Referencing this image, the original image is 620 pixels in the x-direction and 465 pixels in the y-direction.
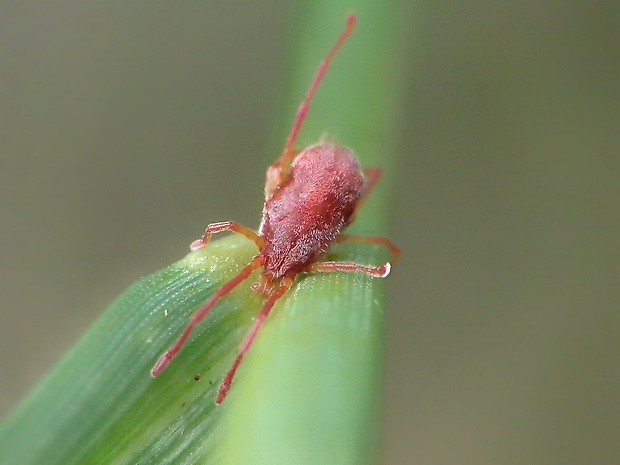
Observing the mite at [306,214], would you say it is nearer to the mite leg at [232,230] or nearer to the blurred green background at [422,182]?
the mite leg at [232,230]

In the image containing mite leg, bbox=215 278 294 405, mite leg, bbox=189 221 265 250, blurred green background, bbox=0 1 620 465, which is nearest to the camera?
mite leg, bbox=215 278 294 405

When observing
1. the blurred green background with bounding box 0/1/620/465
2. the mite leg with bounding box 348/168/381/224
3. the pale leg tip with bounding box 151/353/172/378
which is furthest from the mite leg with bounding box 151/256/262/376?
the blurred green background with bounding box 0/1/620/465

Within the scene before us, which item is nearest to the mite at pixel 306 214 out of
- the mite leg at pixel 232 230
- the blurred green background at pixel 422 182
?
the mite leg at pixel 232 230

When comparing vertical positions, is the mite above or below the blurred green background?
below

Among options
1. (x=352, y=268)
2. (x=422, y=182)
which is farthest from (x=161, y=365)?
(x=422, y=182)

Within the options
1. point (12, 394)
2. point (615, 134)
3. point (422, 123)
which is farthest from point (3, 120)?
point (615, 134)

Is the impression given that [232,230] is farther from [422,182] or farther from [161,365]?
[422,182]

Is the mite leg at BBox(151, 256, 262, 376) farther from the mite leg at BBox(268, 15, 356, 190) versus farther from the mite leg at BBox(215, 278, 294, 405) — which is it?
the mite leg at BBox(268, 15, 356, 190)
